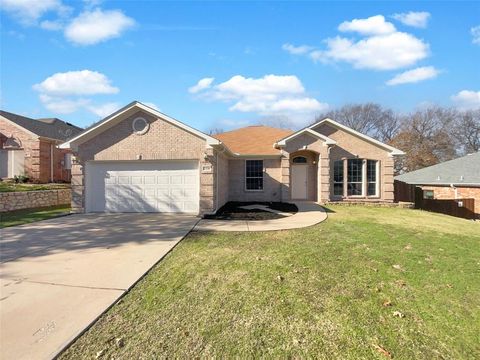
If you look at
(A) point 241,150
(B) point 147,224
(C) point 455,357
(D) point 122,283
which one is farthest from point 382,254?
(A) point 241,150

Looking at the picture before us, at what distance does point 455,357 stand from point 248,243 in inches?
176


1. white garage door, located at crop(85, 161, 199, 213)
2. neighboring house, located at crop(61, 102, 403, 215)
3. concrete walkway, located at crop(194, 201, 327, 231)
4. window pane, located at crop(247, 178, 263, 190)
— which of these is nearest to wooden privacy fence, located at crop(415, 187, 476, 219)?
window pane, located at crop(247, 178, 263, 190)

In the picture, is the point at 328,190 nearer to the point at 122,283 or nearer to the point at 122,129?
the point at 122,129

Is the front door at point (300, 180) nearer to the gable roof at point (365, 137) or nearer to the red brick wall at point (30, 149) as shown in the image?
the gable roof at point (365, 137)

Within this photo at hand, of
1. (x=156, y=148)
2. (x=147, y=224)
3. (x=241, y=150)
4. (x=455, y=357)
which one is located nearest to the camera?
(x=455, y=357)

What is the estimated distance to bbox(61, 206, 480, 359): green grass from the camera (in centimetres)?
287

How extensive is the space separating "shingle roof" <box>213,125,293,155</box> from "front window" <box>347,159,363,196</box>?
4.58 m

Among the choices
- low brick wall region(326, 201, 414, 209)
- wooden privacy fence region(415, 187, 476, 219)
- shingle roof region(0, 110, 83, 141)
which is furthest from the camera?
shingle roof region(0, 110, 83, 141)

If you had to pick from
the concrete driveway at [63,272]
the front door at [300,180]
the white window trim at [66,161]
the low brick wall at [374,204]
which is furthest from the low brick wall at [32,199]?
the low brick wall at [374,204]

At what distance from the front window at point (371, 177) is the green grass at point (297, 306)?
10216mm

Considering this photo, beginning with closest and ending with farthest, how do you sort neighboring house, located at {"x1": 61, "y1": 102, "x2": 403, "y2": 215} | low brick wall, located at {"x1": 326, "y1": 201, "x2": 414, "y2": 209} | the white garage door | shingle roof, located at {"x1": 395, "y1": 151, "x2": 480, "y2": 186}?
neighboring house, located at {"x1": 61, "y1": 102, "x2": 403, "y2": 215} < the white garage door < low brick wall, located at {"x1": 326, "y1": 201, "x2": 414, "y2": 209} < shingle roof, located at {"x1": 395, "y1": 151, "x2": 480, "y2": 186}

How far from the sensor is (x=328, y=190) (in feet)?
51.2

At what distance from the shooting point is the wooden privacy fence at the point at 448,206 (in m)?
17.5

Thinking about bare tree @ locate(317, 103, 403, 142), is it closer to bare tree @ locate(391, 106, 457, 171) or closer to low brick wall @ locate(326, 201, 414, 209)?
bare tree @ locate(391, 106, 457, 171)
